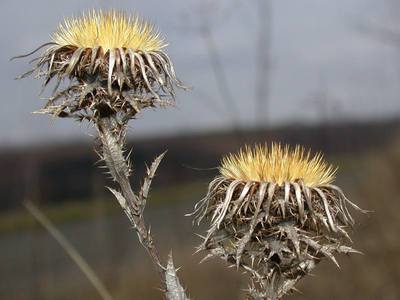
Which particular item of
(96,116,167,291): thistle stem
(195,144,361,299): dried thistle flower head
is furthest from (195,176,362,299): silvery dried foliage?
(96,116,167,291): thistle stem

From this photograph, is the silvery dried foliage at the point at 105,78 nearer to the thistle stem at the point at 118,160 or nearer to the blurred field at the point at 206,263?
the thistle stem at the point at 118,160

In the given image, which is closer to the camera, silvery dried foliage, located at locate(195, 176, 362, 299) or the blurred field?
silvery dried foliage, located at locate(195, 176, 362, 299)

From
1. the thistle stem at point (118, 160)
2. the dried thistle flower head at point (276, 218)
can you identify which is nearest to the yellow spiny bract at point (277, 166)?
the dried thistle flower head at point (276, 218)

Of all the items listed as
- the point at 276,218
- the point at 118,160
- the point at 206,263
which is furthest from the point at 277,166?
the point at 206,263

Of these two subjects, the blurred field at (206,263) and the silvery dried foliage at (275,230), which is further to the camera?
the blurred field at (206,263)

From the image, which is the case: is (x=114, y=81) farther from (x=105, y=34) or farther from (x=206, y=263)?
(x=206, y=263)

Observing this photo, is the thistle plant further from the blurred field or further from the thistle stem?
the blurred field

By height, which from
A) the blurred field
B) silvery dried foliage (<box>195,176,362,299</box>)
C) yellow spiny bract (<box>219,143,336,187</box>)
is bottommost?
the blurred field
